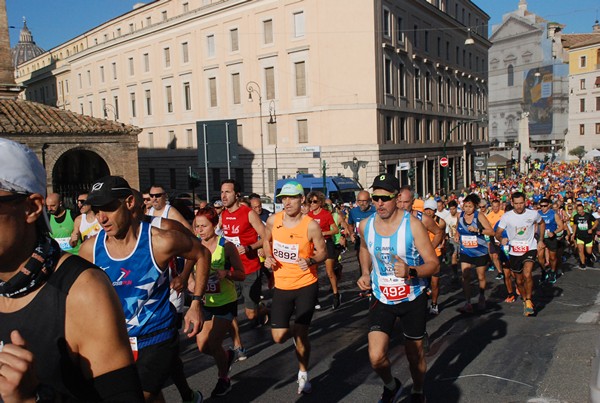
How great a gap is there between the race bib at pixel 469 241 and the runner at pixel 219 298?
4.78 m

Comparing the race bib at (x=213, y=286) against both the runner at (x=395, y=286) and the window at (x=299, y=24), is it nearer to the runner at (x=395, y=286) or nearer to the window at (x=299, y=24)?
the runner at (x=395, y=286)

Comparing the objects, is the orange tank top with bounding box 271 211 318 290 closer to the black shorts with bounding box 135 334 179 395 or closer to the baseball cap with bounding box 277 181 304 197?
the baseball cap with bounding box 277 181 304 197

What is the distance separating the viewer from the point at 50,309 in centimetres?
162

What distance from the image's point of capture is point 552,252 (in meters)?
12.0

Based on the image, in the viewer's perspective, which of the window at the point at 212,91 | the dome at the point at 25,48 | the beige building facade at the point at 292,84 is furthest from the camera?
the dome at the point at 25,48

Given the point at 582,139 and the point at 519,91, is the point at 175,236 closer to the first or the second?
the point at 582,139

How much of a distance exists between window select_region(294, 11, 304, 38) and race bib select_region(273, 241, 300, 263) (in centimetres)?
3393

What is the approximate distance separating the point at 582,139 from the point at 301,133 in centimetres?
5995

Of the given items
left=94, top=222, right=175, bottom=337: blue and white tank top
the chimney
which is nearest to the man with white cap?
left=94, top=222, right=175, bottom=337: blue and white tank top

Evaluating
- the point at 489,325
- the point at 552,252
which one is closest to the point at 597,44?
the point at 552,252

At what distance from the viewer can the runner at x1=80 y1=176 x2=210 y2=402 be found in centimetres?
360

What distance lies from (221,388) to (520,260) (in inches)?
218

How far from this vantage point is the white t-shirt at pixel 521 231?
8547 millimetres

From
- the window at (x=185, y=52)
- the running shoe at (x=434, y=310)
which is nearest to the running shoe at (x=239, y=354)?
the running shoe at (x=434, y=310)
